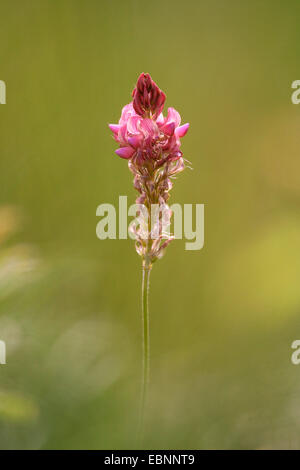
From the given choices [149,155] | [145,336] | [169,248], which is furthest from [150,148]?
[169,248]

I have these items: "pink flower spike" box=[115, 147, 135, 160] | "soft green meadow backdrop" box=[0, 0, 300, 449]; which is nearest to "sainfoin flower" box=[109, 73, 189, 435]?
"pink flower spike" box=[115, 147, 135, 160]

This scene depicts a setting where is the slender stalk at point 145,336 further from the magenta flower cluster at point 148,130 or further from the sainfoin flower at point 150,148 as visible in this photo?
the magenta flower cluster at point 148,130

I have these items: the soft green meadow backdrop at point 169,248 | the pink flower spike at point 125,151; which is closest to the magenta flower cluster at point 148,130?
the pink flower spike at point 125,151
